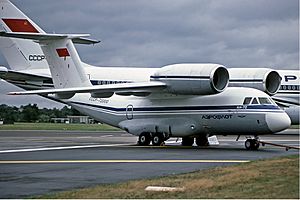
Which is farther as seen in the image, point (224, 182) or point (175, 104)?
point (175, 104)

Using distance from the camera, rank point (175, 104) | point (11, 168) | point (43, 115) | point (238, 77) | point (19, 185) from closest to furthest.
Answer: point (19, 185)
point (11, 168)
point (175, 104)
point (238, 77)
point (43, 115)

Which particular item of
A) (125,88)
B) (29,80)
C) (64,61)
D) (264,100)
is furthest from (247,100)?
(29,80)

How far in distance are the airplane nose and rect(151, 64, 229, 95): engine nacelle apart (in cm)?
254

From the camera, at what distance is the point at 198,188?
11180 millimetres

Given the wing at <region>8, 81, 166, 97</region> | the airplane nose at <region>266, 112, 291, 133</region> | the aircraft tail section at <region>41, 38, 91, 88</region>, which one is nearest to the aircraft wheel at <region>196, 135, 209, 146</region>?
the wing at <region>8, 81, 166, 97</region>

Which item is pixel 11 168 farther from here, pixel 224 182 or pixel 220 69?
pixel 220 69

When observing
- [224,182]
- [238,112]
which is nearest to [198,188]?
[224,182]

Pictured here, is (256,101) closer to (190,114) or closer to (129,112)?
(190,114)

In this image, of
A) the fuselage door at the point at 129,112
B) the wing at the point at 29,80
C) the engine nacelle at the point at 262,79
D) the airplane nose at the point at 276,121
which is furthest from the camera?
the wing at the point at 29,80

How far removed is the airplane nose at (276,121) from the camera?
25.5 meters

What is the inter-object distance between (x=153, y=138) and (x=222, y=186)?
18.0 metres

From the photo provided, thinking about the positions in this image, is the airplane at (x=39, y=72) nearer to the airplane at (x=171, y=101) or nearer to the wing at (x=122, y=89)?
the airplane at (x=171, y=101)

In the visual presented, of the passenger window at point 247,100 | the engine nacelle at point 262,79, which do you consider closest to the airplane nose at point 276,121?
the passenger window at point 247,100

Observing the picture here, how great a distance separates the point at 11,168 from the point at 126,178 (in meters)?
4.37
